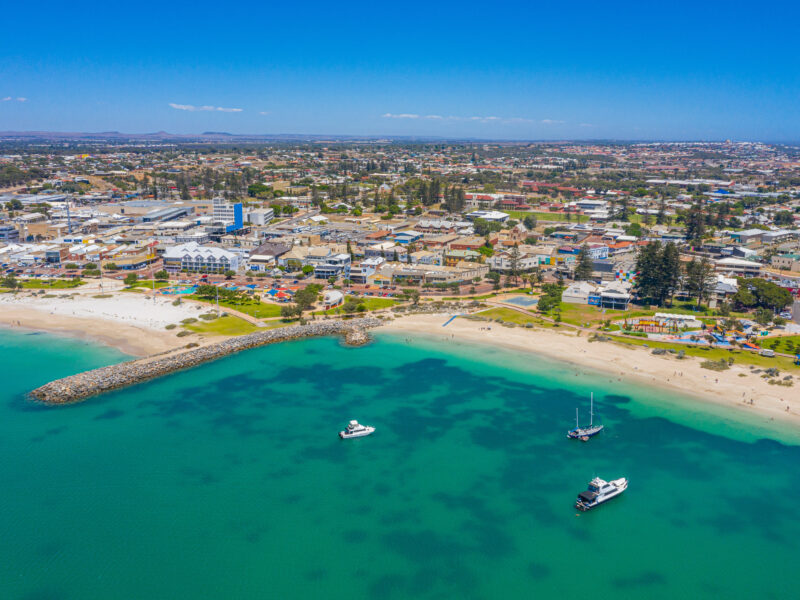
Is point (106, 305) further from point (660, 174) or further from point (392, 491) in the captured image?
point (660, 174)

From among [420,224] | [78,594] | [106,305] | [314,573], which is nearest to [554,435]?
[314,573]

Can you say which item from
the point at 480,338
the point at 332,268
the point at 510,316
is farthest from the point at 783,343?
the point at 332,268

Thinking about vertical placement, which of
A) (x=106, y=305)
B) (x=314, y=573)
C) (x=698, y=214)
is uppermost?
(x=698, y=214)

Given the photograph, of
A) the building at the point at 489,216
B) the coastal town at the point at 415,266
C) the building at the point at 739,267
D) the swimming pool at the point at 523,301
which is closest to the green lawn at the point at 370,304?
the coastal town at the point at 415,266

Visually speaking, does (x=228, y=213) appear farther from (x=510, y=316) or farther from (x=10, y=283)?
(x=510, y=316)

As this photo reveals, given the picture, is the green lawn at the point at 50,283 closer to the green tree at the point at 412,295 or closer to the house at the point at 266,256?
the house at the point at 266,256

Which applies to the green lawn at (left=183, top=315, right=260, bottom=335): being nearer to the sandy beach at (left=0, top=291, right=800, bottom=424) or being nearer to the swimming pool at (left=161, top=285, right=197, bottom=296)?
the sandy beach at (left=0, top=291, right=800, bottom=424)
